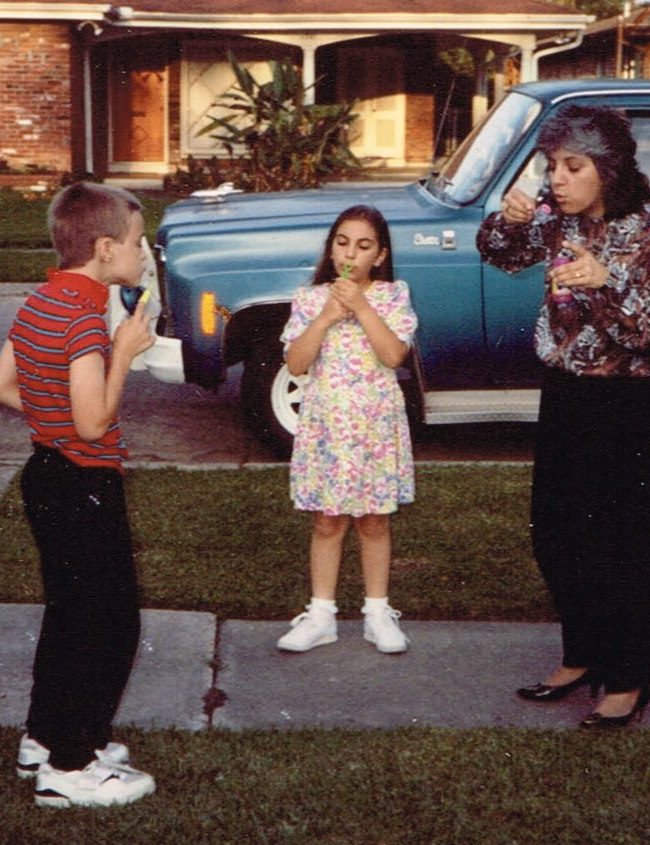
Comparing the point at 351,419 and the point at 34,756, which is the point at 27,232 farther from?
the point at 34,756

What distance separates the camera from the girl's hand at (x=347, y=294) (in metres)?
4.46

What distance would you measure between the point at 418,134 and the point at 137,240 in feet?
86.2

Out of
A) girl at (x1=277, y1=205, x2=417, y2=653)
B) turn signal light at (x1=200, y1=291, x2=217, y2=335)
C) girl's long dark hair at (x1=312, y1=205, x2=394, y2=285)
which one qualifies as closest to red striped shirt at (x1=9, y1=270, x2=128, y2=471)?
girl at (x1=277, y1=205, x2=417, y2=653)

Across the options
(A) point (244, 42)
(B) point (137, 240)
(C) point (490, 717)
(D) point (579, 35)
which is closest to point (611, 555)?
(C) point (490, 717)

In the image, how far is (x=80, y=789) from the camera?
3.74 meters

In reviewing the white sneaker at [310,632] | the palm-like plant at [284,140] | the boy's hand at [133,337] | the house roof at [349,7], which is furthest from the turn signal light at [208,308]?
the house roof at [349,7]

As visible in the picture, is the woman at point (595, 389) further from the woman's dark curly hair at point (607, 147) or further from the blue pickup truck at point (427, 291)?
the blue pickup truck at point (427, 291)

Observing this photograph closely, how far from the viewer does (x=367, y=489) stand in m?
4.78

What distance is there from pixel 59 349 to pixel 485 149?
4521 mm

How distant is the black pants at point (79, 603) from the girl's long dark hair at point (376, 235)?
1.37 m

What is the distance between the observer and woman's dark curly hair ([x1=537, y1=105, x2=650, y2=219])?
13.3 ft

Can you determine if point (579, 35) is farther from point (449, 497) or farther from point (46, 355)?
point (46, 355)

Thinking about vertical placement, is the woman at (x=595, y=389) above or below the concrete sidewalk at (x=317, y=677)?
above

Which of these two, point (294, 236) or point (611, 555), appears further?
point (294, 236)
